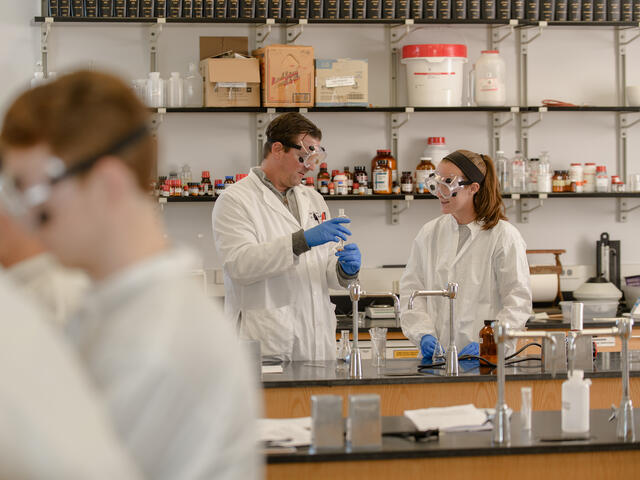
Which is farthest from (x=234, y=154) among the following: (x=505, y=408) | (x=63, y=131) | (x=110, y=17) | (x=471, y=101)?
(x=63, y=131)

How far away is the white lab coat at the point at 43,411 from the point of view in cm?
69

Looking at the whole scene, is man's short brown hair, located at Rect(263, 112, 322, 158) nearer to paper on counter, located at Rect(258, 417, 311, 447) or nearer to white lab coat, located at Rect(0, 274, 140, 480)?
paper on counter, located at Rect(258, 417, 311, 447)

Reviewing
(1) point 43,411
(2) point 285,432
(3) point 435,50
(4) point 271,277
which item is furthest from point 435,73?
(1) point 43,411

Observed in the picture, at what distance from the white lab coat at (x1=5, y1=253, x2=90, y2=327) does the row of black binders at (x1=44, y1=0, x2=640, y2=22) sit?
12.1ft

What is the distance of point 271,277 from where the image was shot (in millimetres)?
3309

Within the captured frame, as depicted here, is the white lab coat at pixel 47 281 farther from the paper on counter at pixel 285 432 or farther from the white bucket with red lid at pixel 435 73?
the white bucket with red lid at pixel 435 73

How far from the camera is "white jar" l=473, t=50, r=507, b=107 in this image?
16.0 feet

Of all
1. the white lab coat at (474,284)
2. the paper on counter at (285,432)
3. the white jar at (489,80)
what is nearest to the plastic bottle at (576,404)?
the paper on counter at (285,432)

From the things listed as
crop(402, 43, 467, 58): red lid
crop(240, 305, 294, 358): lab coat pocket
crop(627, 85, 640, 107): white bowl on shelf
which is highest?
crop(402, 43, 467, 58): red lid

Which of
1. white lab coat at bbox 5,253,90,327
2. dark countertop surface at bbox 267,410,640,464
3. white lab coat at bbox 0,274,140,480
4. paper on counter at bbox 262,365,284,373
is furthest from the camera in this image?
paper on counter at bbox 262,365,284,373

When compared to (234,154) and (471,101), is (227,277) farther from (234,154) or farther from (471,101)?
(471,101)

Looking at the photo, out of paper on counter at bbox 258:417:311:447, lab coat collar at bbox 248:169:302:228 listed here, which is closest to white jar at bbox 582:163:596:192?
lab coat collar at bbox 248:169:302:228

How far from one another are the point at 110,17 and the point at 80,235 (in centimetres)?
414

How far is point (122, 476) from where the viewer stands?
2.39 ft
